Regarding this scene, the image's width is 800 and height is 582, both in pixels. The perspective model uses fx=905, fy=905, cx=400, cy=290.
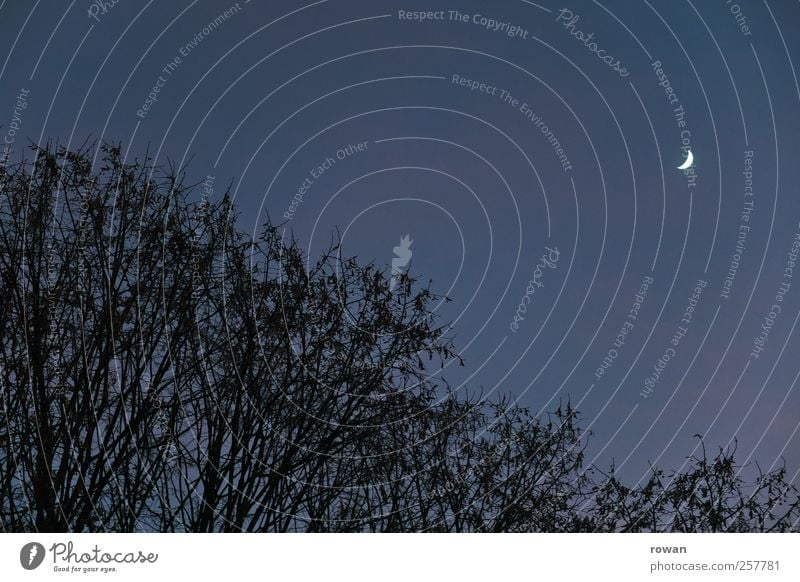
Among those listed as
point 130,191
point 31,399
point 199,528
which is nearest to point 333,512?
point 199,528

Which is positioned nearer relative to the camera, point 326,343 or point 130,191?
point 130,191

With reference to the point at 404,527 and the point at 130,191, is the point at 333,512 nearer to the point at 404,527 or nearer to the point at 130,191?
the point at 404,527

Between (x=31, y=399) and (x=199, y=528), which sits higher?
(x=31, y=399)

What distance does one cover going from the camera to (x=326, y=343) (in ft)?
33.0

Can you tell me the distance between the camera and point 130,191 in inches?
368
